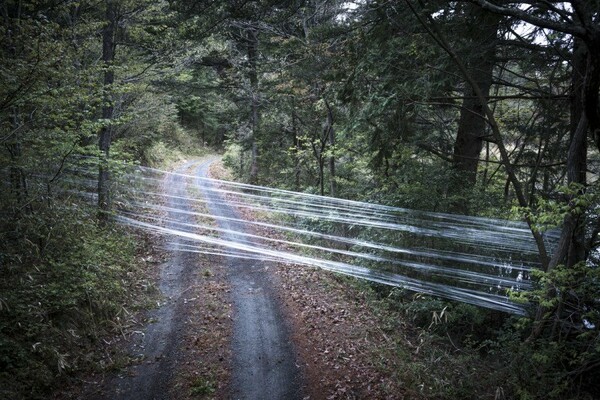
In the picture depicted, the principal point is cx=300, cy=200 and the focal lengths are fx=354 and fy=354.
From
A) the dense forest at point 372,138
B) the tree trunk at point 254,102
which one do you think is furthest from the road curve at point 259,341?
the tree trunk at point 254,102

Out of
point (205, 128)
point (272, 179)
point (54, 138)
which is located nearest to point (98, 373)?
point (54, 138)

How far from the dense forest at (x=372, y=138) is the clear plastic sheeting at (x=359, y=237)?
2.11ft

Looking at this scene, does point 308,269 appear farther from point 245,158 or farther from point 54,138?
point 245,158

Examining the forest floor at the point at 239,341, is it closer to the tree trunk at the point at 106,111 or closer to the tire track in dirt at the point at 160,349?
the tire track in dirt at the point at 160,349

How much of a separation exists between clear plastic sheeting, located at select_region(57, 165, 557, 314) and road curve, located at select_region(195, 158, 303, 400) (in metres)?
1.31

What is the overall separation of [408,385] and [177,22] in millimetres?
10225

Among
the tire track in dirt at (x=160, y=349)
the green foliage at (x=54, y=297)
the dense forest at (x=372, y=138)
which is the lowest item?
the tire track in dirt at (x=160, y=349)

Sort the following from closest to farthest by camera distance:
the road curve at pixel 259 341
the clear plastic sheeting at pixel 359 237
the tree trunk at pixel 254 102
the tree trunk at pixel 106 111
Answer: the road curve at pixel 259 341
the clear plastic sheeting at pixel 359 237
the tree trunk at pixel 106 111
the tree trunk at pixel 254 102

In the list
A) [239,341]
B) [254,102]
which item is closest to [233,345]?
[239,341]

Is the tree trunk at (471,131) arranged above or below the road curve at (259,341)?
above

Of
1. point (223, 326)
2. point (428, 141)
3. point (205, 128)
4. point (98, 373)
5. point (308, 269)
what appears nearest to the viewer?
point (98, 373)

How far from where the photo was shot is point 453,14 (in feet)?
19.6

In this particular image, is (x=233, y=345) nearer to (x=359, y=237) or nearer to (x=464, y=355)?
(x=464, y=355)

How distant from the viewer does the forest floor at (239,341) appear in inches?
224
